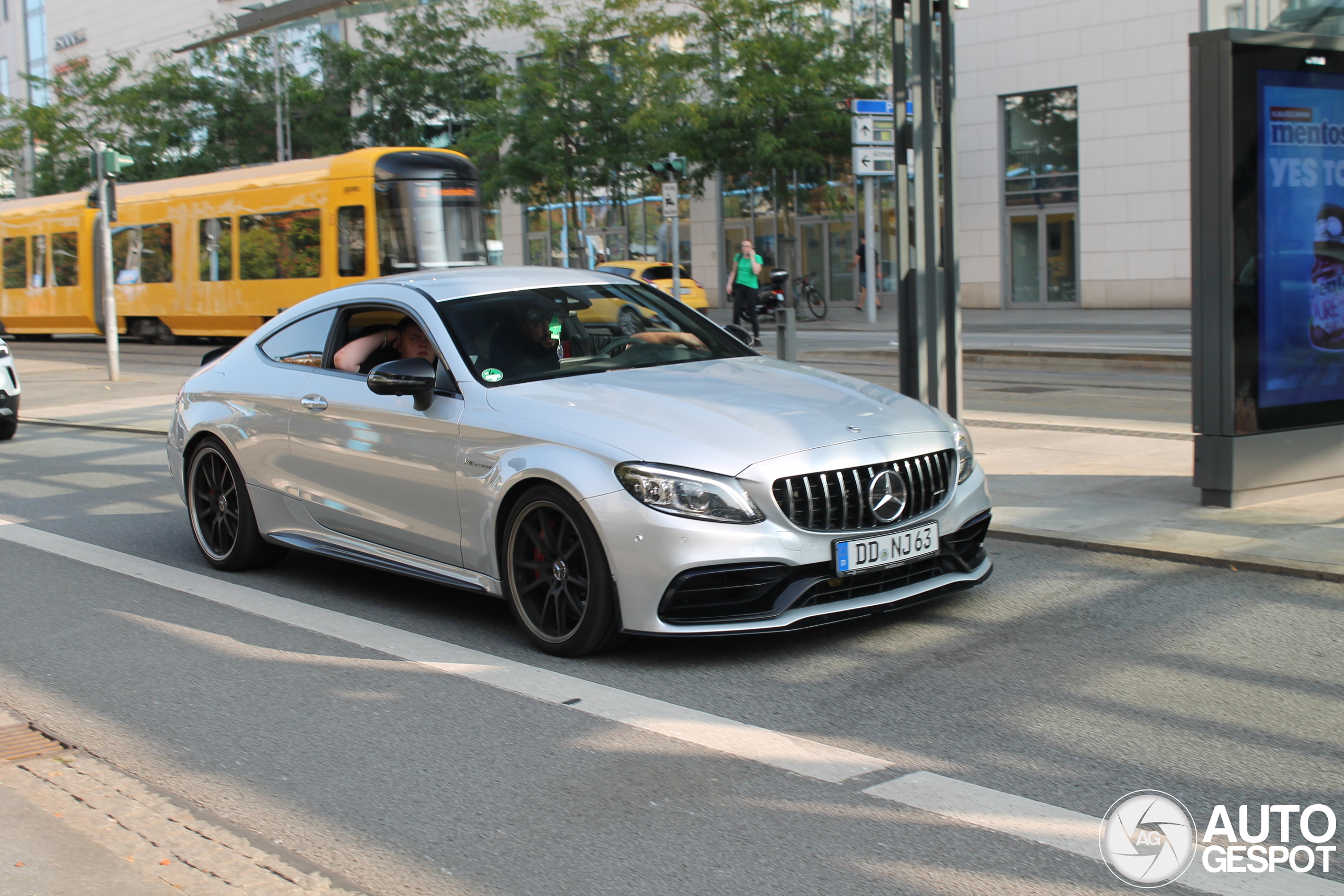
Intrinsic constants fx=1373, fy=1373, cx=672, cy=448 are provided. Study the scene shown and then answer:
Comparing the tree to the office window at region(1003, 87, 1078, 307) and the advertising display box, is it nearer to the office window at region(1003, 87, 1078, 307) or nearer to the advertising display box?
the office window at region(1003, 87, 1078, 307)

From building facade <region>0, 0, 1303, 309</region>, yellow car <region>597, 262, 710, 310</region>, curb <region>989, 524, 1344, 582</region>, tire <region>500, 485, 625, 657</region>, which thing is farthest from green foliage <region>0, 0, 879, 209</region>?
tire <region>500, 485, 625, 657</region>

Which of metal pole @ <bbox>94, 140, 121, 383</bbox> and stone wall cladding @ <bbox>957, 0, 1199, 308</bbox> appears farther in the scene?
stone wall cladding @ <bbox>957, 0, 1199, 308</bbox>

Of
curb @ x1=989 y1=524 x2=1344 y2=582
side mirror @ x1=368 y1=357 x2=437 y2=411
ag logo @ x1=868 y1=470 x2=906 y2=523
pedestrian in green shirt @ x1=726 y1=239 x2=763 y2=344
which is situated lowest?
curb @ x1=989 y1=524 x2=1344 y2=582

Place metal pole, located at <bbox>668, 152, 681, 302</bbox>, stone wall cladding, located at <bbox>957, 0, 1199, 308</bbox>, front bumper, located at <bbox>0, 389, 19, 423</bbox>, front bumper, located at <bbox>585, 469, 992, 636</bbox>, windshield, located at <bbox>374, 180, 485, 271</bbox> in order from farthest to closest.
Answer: stone wall cladding, located at <bbox>957, 0, 1199, 308</bbox> → metal pole, located at <bbox>668, 152, 681, 302</bbox> → windshield, located at <bbox>374, 180, 485, 271</bbox> → front bumper, located at <bbox>0, 389, 19, 423</bbox> → front bumper, located at <bbox>585, 469, 992, 636</bbox>

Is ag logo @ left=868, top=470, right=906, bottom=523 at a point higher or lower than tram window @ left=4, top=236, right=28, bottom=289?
lower

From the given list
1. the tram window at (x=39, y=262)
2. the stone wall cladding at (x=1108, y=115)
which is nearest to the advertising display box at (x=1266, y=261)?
the stone wall cladding at (x=1108, y=115)

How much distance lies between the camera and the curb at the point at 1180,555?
602 centimetres

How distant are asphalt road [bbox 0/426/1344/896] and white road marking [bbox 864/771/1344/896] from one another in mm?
57

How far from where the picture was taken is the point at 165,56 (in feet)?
152

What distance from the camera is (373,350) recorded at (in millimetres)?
6391

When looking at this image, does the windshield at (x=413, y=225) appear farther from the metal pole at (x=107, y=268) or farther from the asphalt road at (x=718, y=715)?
the asphalt road at (x=718, y=715)

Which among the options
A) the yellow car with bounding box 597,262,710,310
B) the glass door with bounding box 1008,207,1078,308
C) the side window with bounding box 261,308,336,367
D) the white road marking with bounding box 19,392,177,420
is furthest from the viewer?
the glass door with bounding box 1008,207,1078,308

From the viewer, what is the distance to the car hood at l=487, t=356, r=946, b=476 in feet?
15.9

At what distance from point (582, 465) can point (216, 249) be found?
71.5 feet
